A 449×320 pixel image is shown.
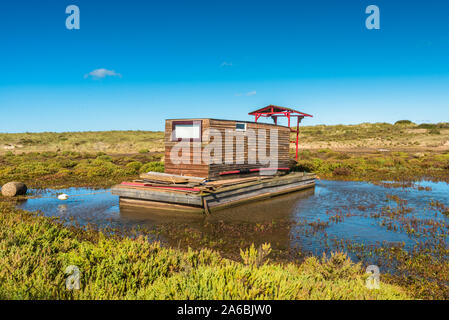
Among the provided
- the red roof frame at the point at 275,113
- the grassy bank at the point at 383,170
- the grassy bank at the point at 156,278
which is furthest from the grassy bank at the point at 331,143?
the grassy bank at the point at 156,278

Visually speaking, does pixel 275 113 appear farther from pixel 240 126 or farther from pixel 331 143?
pixel 331 143

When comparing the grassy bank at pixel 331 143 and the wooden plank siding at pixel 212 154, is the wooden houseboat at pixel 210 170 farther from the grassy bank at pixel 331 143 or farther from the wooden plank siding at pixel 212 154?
the grassy bank at pixel 331 143

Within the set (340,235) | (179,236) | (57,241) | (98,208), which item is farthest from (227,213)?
(57,241)

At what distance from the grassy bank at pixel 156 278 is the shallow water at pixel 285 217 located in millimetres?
3364

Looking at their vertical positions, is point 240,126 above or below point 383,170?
above

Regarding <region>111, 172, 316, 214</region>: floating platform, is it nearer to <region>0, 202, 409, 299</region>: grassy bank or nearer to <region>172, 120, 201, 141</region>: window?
<region>172, 120, 201, 141</region>: window

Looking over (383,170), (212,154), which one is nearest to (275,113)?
(212,154)

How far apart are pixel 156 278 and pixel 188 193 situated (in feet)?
25.4

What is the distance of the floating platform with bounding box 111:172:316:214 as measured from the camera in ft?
42.2

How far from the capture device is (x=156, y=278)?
17.1ft

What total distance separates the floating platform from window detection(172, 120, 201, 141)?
7.16ft

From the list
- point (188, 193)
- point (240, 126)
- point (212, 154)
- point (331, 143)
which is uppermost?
point (331, 143)
